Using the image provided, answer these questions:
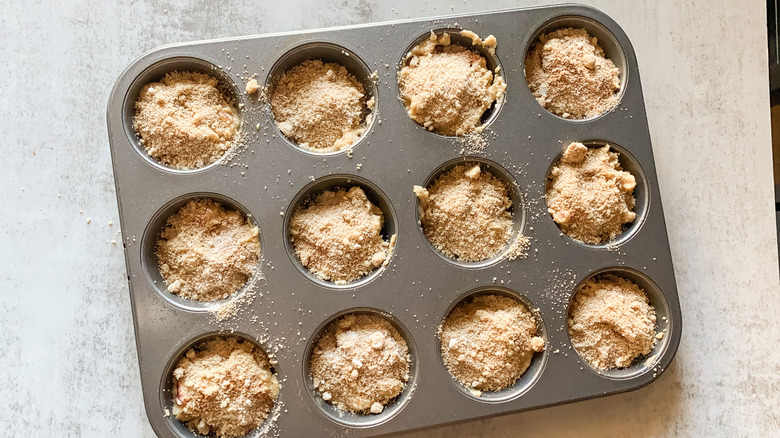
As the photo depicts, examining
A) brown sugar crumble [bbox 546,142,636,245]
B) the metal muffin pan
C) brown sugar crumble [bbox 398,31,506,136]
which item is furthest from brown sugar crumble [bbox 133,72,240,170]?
brown sugar crumble [bbox 546,142,636,245]

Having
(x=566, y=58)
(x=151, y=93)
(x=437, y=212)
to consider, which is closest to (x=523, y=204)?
(x=437, y=212)

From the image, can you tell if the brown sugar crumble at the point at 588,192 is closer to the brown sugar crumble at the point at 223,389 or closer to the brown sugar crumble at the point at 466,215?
the brown sugar crumble at the point at 466,215

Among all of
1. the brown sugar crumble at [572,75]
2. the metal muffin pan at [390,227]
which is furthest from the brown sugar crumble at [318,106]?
the brown sugar crumble at [572,75]

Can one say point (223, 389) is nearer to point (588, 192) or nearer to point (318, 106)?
point (318, 106)

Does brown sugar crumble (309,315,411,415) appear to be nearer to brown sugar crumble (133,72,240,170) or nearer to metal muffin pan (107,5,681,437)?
metal muffin pan (107,5,681,437)

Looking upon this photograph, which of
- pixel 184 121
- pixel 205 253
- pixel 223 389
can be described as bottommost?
pixel 223 389

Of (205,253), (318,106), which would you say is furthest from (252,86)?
(205,253)
